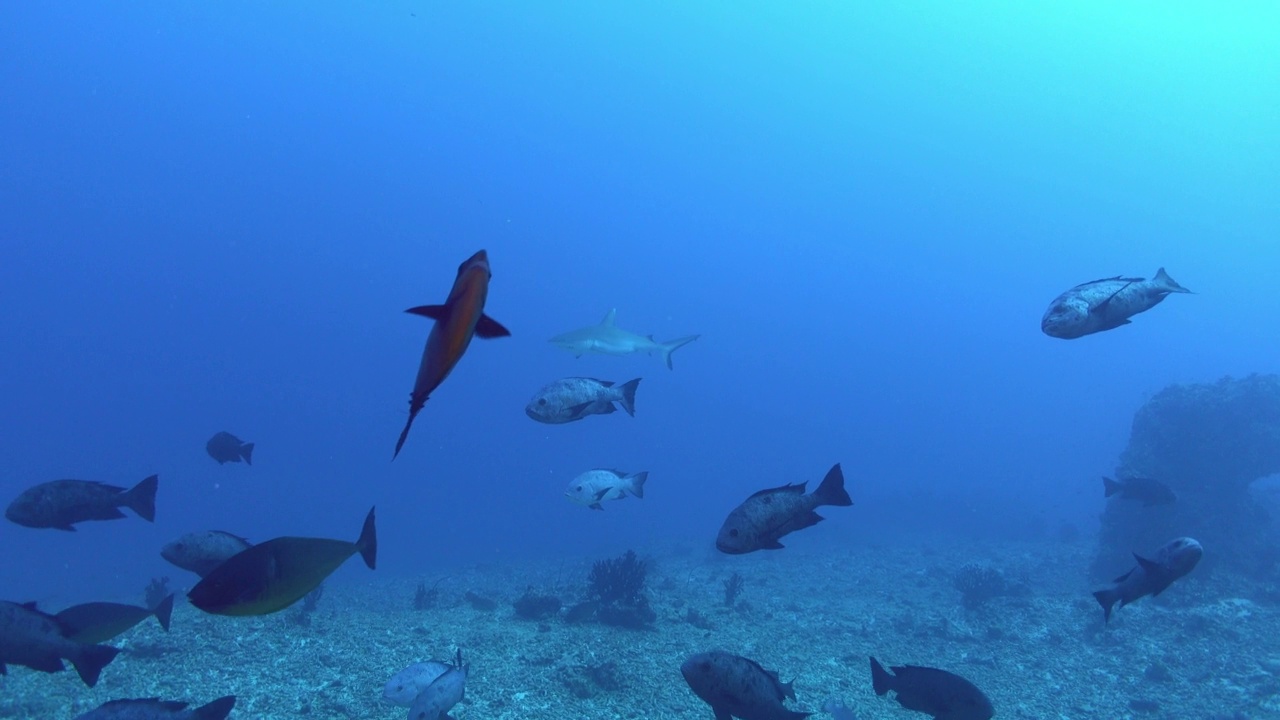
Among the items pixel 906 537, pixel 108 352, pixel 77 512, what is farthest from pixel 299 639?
pixel 108 352

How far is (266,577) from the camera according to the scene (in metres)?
3.11

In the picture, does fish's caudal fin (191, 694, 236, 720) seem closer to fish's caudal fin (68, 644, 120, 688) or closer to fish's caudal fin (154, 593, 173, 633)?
fish's caudal fin (68, 644, 120, 688)

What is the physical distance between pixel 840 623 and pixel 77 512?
15.5 meters

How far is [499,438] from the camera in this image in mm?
181500

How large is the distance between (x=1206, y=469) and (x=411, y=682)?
27.4 m

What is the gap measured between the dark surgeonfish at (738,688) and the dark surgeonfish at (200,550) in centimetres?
451

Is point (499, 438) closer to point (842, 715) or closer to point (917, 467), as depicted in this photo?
point (917, 467)

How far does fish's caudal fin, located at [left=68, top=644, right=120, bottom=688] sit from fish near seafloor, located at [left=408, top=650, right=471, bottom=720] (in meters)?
2.79

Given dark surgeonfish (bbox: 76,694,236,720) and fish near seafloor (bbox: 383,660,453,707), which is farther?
fish near seafloor (bbox: 383,660,453,707)

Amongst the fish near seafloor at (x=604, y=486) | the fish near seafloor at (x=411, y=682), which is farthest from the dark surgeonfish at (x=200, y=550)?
the fish near seafloor at (x=604, y=486)

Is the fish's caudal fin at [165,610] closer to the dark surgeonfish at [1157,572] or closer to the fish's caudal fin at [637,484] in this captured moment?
the fish's caudal fin at [637,484]

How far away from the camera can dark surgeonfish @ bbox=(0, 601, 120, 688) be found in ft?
15.0

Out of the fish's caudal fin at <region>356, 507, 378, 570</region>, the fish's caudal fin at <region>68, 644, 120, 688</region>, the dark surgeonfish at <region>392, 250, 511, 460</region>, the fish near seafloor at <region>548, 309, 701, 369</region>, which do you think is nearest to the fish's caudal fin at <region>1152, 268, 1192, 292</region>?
the dark surgeonfish at <region>392, 250, 511, 460</region>

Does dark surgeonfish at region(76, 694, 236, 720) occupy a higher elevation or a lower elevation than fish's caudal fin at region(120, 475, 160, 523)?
lower
